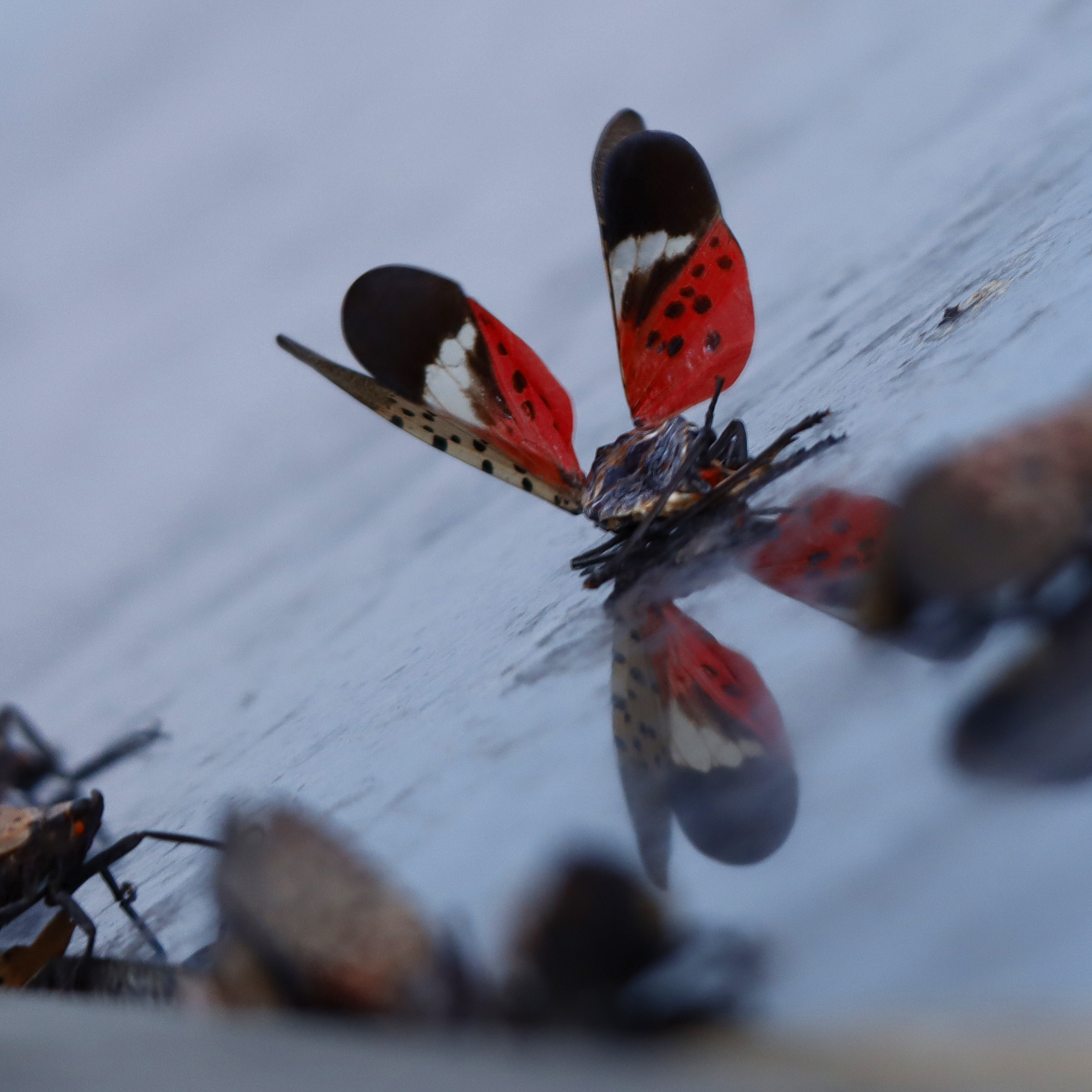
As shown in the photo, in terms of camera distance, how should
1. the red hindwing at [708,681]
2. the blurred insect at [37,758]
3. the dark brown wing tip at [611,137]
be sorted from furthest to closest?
the blurred insect at [37,758]
the dark brown wing tip at [611,137]
the red hindwing at [708,681]

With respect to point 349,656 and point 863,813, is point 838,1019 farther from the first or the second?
point 349,656

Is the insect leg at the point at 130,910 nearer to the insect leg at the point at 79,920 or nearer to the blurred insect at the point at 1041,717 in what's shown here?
the insect leg at the point at 79,920

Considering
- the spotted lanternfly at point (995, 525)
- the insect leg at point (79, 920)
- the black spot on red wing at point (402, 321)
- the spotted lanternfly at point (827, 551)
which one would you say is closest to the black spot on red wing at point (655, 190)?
the black spot on red wing at point (402, 321)

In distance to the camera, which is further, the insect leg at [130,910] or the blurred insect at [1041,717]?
the insect leg at [130,910]

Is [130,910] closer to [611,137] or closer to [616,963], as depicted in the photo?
[616,963]

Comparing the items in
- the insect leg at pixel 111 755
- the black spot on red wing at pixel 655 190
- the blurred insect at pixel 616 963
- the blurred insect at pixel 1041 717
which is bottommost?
the blurred insect at pixel 1041 717

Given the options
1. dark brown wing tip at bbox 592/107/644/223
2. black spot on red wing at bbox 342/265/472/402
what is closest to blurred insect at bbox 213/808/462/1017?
black spot on red wing at bbox 342/265/472/402

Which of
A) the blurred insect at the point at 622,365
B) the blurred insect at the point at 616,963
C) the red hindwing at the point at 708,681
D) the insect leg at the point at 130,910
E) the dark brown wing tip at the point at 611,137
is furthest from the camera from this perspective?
the dark brown wing tip at the point at 611,137
